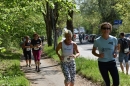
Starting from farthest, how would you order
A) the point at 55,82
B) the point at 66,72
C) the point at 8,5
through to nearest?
the point at 8,5
the point at 55,82
the point at 66,72

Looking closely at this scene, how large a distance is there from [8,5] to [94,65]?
15.4 ft

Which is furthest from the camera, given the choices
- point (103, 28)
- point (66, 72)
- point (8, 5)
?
point (8, 5)

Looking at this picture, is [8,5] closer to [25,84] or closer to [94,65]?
[25,84]

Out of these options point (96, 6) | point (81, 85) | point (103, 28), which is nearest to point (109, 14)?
point (96, 6)

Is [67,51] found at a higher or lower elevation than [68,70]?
higher

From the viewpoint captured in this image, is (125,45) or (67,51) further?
(125,45)

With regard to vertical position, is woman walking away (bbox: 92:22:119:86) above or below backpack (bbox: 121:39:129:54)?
above

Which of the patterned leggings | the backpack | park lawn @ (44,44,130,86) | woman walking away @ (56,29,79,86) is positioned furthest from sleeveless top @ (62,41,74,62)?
the backpack

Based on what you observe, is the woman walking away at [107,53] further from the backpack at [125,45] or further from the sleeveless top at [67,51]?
the backpack at [125,45]

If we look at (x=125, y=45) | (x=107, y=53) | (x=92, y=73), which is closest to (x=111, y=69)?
(x=107, y=53)

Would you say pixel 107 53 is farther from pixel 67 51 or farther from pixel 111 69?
pixel 67 51

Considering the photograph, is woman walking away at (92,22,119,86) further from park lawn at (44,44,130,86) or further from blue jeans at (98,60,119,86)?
park lawn at (44,44,130,86)

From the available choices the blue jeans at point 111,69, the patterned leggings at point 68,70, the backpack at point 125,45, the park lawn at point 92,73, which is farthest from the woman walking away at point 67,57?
the backpack at point 125,45

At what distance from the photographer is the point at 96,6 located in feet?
196
